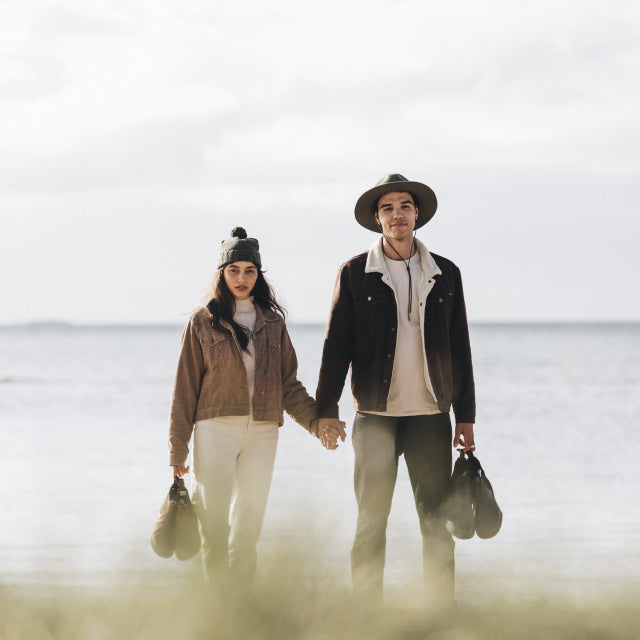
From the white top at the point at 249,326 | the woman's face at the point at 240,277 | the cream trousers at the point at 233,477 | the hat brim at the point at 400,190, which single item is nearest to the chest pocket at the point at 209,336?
the white top at the point at 249,326

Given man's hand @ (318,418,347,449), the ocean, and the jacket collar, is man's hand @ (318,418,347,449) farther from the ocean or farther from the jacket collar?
the jacket collar

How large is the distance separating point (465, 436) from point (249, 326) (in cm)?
105

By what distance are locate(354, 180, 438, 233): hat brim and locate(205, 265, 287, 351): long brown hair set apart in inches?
20.7

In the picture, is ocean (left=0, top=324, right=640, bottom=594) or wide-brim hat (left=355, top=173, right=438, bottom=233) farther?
wide-brim hat (left=355, top=173, right=438, bottom=233)

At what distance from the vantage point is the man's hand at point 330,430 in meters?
3.85

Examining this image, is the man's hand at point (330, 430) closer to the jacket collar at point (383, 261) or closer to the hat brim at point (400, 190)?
the jacket collar at point (383, 261)

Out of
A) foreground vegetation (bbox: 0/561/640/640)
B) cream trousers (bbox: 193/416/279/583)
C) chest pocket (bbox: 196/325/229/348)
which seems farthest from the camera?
chest pocket (bbox: 196/325/229/348)

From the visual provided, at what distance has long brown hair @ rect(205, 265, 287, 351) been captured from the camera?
3.86 metres

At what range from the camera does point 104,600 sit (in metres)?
2.62

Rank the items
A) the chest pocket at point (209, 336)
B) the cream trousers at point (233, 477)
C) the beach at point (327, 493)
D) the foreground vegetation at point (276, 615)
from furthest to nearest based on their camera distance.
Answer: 1. the chest pocket at point (209, 336)
2. the cream trousers at point (233, 477)
3. the beach at point (327, 493)
4. the foreground vegetation at point (276, 615)

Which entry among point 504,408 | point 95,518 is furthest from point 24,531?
point 504,408

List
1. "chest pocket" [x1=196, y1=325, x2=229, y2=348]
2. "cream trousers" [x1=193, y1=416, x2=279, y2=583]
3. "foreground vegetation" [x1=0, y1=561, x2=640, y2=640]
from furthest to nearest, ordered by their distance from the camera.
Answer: "chest pocket" [x1=196, y1=325, x2=229, y2=348] < "cream trousers" [x1=193, y1=416, x2=279, y2=583] < "foreground vegetation" [x1=0, y1=561, x2=640, y2=640]

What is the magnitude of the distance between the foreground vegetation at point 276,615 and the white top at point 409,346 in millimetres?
1076

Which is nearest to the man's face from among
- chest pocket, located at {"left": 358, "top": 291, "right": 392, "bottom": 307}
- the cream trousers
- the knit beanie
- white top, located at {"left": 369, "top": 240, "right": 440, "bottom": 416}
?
white top, located at {"left": 369, "top": 240, "right": 440, "bottom": 416}
